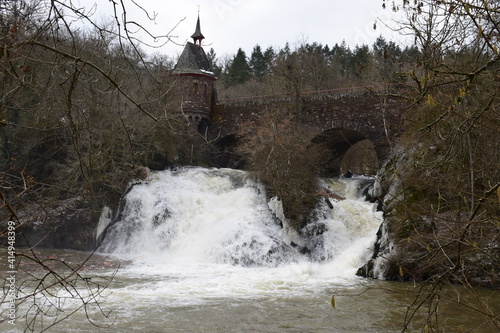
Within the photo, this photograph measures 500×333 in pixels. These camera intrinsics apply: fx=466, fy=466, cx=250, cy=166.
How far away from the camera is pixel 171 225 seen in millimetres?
16391

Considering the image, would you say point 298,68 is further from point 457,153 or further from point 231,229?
point 457,153

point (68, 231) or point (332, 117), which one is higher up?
point (332, 117)

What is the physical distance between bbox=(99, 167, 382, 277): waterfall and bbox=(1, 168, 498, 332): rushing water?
4 cm

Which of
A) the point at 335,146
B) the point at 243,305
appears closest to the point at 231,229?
the point at 243,305

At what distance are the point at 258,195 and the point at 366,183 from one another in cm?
506

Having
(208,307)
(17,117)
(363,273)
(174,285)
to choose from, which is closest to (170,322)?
(208,307)

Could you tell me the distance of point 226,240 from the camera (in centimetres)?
1490

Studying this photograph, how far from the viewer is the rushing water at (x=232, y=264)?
25.0 ft

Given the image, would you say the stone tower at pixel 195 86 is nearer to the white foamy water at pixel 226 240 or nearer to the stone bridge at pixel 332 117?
the stone bridge at pixel 332 117

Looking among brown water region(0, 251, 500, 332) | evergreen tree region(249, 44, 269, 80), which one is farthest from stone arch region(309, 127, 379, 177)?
evergreen tree region(249, 44, 269, 80)

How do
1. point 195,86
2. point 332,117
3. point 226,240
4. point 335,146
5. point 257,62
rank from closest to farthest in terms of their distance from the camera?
point 226,240 → point 332,117 → point 195,86 → point 335,146 → point 257,62

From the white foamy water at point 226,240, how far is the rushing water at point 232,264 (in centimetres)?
4

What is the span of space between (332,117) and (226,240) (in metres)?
9.61

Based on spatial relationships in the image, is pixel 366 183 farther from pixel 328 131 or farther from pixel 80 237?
pixel 80 237
